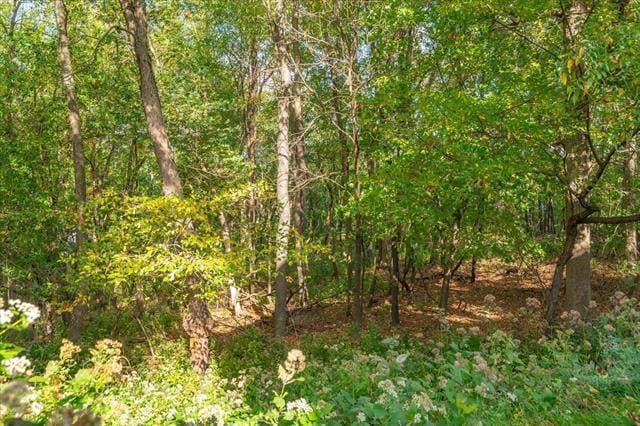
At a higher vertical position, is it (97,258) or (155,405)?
(97,258)

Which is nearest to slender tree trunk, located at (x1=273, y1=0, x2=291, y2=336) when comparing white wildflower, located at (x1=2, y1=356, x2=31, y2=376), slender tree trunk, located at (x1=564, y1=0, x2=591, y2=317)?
slender tree trunk, located at (x1=564, y1=0, x2=591, y2=317)

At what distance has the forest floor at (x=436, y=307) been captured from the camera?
14129mm

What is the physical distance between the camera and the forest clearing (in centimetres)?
484

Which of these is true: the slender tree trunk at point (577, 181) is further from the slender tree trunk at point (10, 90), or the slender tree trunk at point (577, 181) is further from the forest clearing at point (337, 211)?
the slender tree trunk at point (10, 90)

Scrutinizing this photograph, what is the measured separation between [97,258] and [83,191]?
5.01 metres

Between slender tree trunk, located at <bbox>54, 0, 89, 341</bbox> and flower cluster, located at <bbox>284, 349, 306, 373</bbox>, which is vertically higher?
slender tree trunk, located at <bbox>54, 0, 89, 341</bbox>

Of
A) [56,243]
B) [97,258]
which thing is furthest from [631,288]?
[56,243]

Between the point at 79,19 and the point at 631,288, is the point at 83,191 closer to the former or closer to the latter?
the point at 79,19

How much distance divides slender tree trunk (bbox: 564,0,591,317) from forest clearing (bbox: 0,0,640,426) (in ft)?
0.16

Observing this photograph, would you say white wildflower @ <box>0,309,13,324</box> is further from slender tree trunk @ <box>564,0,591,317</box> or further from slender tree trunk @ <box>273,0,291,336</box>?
slender tree trunk @ <box>273,0,291,336</box>

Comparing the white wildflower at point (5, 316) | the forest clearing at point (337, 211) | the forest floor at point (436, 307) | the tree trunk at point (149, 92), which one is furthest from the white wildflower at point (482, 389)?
the forest floor at point (436, 307)

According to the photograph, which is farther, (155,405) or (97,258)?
(97,258)

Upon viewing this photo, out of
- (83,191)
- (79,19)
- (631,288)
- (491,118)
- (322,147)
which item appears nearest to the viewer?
(491,118)

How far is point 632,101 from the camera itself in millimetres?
6723
